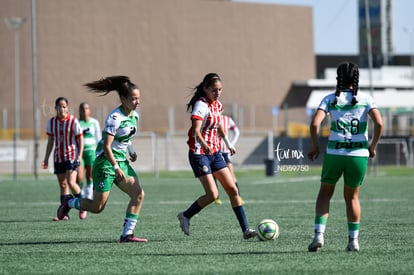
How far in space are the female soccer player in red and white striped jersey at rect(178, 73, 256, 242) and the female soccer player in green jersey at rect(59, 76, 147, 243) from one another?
2.52ft

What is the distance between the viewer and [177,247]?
10.5m

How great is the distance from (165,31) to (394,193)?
41435 millimetres

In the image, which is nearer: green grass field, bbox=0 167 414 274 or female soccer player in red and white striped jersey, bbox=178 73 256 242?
green grass field, bbox=0 167 414 274

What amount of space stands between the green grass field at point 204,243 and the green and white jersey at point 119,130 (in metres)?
1.11

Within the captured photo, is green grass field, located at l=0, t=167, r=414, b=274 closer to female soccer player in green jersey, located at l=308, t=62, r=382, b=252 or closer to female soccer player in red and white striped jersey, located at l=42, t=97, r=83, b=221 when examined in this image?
female soccer player in red and white striped jersey, located at l=42, t=97, r=83, b=221

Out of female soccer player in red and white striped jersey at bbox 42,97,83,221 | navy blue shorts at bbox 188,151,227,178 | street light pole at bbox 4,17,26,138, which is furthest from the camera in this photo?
street light pole at bbox 4,17,26,138

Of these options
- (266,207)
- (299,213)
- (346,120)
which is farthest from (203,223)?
(346,120)

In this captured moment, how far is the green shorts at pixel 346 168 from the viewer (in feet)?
31.4

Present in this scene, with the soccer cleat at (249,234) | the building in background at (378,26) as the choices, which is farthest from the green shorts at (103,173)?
the building in background at (378,26)

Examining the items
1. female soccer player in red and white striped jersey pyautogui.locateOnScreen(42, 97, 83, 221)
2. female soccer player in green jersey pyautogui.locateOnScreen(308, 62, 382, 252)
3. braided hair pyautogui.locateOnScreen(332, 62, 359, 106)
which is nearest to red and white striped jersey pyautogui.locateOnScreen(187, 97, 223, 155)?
female soccer player in green jersey pyautogui.locateOnScreen(308, 62, 382, 252)

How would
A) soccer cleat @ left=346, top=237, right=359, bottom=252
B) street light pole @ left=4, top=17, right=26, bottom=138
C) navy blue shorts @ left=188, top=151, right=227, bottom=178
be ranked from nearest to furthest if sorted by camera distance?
1. soccer cleat @ left=346, top=237, right=359, bottom=252
2. navy blue shorts @ left=188, top=151, right=227, bottom=178
3. street light pole @ left=4, top=17, right=26, bottom=138

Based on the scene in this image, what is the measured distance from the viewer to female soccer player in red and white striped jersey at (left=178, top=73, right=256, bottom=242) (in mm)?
11211

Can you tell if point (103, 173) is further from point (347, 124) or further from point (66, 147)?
point (66, 147)

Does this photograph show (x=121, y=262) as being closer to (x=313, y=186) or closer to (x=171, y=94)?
(x=313, y=186)
